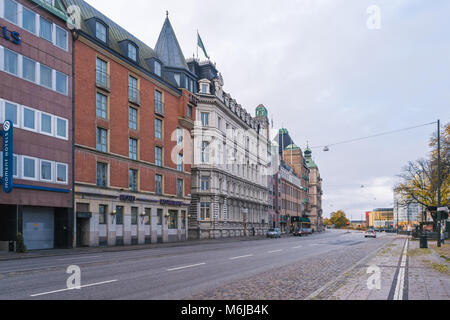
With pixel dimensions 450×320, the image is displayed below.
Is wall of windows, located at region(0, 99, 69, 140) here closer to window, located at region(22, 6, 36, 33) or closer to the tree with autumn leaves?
window, located at region(22, 6, 36, 33)

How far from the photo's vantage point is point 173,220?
44.4m

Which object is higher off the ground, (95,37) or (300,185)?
(95,37)

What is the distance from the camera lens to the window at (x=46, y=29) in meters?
27.8

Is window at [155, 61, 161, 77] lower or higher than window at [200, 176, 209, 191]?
higher

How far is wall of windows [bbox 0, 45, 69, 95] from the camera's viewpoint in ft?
82.4

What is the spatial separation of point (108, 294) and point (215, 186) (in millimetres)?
45365

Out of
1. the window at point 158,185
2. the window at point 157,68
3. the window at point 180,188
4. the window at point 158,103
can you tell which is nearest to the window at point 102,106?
the window at point 158,103

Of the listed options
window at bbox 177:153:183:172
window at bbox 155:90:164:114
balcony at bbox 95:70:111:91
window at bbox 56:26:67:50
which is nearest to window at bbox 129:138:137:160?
window at bbox 155:90:164:114

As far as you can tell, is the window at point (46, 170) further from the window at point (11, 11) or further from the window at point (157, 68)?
the window at point (157, 68)

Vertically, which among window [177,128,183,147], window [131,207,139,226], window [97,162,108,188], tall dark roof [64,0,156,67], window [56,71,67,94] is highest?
tall dark roof [64,0,156,67]

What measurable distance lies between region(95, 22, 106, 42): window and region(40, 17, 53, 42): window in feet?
18.6

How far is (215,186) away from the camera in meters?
54.1

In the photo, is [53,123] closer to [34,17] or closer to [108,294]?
[34,17]
